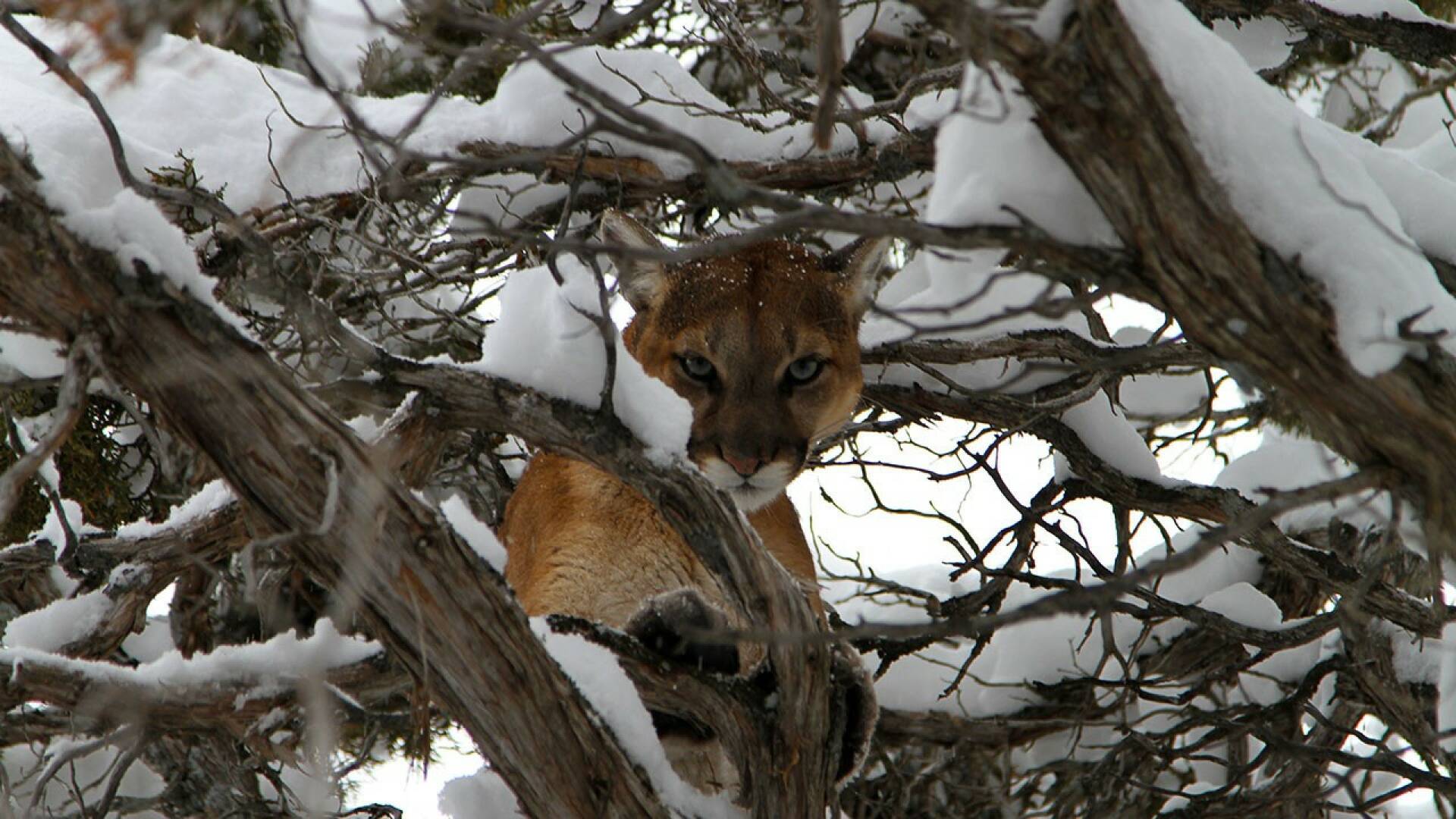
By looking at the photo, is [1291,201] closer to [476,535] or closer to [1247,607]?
[476,535]

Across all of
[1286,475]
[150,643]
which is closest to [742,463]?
[1286,475]

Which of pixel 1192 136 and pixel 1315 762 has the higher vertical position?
pixel 1192 136

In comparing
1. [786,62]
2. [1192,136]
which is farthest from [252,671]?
[786,62]

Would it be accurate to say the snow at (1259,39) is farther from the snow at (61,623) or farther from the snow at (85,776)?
the snow at (85,776)

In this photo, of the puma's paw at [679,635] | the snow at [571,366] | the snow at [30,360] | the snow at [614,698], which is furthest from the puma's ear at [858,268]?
the snow at [30,360]

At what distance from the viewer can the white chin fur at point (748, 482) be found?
4.37m

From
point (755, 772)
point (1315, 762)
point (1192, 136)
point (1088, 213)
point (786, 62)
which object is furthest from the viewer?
point (786, 62)

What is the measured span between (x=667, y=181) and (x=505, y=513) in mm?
1462

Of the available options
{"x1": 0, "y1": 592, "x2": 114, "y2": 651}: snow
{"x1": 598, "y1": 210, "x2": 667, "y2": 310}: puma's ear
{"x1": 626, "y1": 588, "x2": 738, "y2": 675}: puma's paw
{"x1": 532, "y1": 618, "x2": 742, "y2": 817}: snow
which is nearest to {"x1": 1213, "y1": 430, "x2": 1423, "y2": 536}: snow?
{"x1": 598, "y1": 210, "x2": 667, "y2": 310}: puma's ear

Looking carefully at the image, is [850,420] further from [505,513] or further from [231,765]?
[231,765]

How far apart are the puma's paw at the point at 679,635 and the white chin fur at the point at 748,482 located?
0.96 metres

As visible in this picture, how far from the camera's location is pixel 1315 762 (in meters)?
4.07

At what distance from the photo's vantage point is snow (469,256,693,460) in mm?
2850

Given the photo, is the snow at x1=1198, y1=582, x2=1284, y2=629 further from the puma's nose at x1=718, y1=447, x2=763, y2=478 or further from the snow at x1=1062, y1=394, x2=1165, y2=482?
the puma's nose at x1=718, y1=447, x2=763, y2=478
